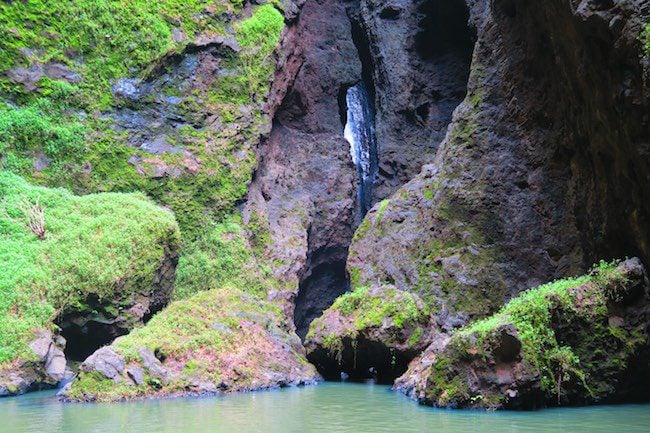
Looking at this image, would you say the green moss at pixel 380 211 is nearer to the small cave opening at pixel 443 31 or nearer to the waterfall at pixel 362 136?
the waterfall at pixel 362 136

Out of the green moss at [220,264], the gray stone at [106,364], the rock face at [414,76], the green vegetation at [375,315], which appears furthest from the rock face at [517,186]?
the gray stone at [106,364]

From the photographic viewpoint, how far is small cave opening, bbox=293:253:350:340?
24094mm

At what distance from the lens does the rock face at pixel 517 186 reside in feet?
34.6

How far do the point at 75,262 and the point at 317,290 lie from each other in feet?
38.7

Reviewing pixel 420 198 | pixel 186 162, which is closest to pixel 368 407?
pixel 420 198

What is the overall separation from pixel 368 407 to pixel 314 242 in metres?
14.2

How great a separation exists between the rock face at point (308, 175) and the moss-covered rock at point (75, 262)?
15.2 ft

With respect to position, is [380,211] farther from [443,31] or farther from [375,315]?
[443,31]

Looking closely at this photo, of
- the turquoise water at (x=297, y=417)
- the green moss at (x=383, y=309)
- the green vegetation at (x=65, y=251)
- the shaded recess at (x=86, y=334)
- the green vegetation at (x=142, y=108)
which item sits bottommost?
the turquoise water at (x=297, y=417)

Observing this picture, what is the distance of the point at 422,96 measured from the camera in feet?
83.1

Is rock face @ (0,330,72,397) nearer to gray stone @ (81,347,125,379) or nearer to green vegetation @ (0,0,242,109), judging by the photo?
gray stone @ (81,347,125,379)

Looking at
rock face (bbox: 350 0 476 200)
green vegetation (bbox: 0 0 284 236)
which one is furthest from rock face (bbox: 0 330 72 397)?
rock face (bbox: 350 0 476 200)

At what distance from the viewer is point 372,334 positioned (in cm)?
1362

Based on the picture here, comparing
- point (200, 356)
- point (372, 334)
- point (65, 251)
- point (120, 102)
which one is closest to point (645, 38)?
point (372, 334)
